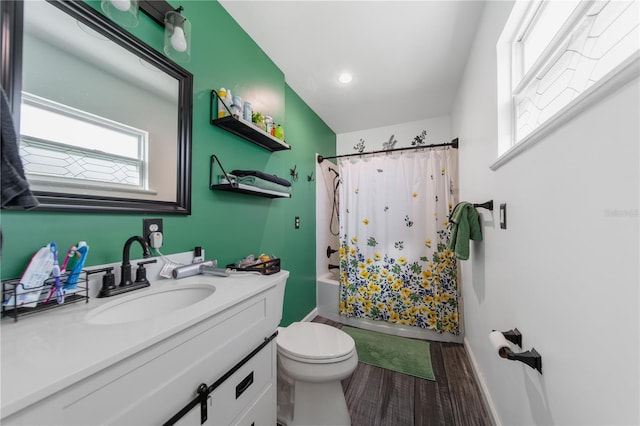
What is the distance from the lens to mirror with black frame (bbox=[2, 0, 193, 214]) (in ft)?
2.35

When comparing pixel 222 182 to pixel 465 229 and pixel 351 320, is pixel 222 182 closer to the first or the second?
pixel 465 229

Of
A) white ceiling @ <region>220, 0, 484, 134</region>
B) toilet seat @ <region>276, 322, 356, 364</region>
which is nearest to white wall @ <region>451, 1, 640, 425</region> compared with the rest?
white ceiling @ <region>220, 0, 484, 134</region>

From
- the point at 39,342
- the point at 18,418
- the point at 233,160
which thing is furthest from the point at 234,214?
the point at 18,418

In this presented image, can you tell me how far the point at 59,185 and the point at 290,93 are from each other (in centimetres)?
190

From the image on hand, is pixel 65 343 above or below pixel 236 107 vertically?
below

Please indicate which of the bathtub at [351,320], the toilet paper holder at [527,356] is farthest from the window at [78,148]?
the bathtub at [351,320]

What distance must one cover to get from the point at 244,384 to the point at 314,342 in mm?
535

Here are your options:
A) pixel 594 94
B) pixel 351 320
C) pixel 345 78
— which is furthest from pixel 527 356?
pixel 345 78

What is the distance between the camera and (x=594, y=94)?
0.49 meters

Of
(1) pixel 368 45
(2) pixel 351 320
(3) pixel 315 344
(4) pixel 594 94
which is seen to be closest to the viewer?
(4) pixel 594 94

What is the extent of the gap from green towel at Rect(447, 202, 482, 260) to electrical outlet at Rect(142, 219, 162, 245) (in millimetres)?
1680

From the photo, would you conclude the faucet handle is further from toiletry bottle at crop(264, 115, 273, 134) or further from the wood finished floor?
the wood finished floor

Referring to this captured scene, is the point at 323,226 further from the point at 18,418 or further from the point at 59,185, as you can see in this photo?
the point at 18,418

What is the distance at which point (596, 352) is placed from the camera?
0.52 m
